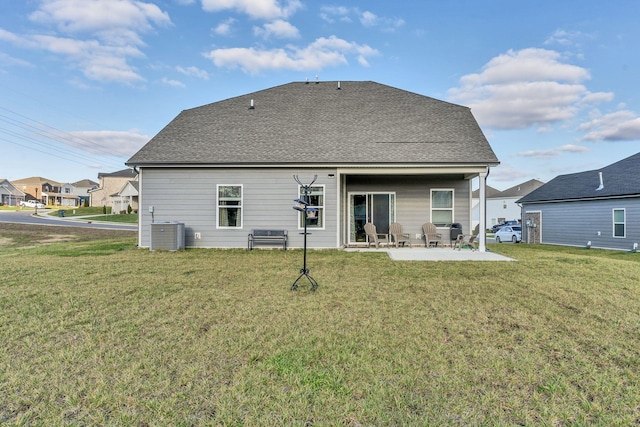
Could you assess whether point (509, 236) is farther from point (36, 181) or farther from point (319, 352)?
point (36, 181)

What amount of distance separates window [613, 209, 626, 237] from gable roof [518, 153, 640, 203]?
97 cm

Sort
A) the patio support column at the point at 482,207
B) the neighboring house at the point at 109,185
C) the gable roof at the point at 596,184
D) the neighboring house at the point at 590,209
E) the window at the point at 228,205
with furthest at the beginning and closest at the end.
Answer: the neighboring house at the point at 109,185 → the gable roof at the point at 596,184 → the neighboring house at the point at 590,209 → the window at the point at 228,205 → the patio support column at the point at 482,207

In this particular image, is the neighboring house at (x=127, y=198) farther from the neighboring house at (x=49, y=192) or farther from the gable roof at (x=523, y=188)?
the gable roof at (x=523, y=188)

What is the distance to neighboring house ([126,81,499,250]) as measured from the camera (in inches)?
469

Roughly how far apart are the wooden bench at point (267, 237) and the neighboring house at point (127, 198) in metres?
36.6

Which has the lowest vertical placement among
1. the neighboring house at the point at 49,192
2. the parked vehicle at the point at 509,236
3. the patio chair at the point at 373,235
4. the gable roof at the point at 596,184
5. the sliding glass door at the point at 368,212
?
the parked vehicle at the point at 509,236

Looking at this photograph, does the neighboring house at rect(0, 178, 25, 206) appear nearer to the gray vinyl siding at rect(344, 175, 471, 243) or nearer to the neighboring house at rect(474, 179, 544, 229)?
the gray vinyl siding at rect(344, 175, 471, 243)

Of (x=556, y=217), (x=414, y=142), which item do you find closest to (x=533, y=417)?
(x=414, y=142)

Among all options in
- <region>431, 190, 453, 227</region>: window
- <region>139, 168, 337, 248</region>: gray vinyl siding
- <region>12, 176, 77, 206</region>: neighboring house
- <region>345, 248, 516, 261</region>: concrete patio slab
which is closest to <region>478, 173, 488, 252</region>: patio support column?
<region>345, 248, 516, 261</region>: concrete patio slab

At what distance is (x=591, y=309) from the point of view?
4.89 meters

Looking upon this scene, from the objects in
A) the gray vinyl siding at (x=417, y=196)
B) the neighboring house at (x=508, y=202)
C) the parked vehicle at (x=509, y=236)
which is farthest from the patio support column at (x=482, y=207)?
the neighboring house at (x=508, y=202)

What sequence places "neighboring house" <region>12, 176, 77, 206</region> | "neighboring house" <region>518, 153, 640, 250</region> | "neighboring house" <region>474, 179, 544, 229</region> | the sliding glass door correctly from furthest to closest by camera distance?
"neighboring house" <region>12, 176, 77, 206</region> < "neighboring house" <region>474, 179, 544, 229</region> < "neighboring house" <region>518, 153, 640, 250</region> < the sliding glass door

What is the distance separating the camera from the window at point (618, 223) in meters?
17.6

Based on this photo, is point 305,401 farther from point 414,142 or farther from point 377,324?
point 414,142
